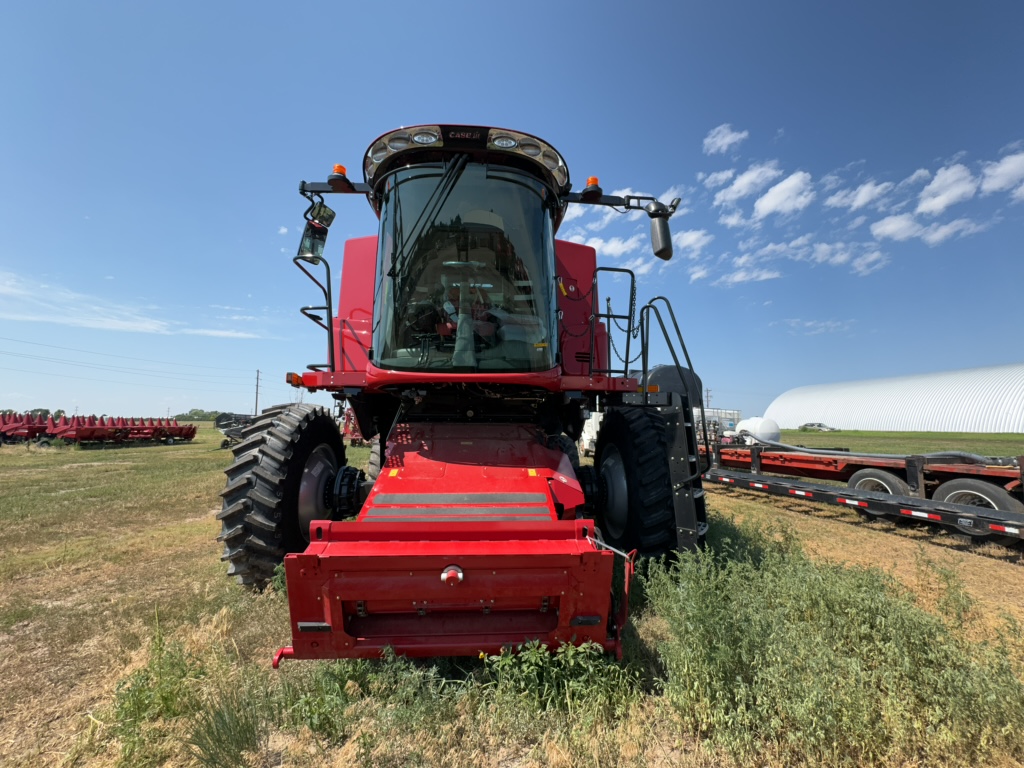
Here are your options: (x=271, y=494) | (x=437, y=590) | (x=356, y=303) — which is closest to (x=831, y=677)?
(x=437, y=590)

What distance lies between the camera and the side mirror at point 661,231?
3885mm

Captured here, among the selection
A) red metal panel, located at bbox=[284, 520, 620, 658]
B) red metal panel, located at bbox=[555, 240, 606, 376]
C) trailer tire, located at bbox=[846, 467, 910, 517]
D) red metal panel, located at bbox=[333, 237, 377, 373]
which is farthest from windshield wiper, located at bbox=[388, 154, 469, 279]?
trailer tire, located at bbox=[846, 467, 910, 517]

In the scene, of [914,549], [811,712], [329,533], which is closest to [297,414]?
[329,533]

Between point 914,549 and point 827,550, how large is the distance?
0.92m

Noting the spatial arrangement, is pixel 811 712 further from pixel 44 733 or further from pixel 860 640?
pixel 44 733

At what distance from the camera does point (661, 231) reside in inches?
153

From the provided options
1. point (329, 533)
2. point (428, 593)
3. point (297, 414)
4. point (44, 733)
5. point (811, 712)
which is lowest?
point (44, 733)

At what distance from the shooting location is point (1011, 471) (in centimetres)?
575

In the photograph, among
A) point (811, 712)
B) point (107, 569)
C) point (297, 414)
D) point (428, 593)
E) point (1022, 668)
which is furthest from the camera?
point (107, 569)

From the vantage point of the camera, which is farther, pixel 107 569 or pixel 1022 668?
pixel 107 569

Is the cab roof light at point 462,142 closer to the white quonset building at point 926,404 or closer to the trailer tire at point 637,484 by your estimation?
the trailer tire at point 637,484

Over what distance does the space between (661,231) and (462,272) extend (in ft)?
5.22

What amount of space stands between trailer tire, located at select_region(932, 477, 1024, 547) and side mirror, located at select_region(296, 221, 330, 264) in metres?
6.91

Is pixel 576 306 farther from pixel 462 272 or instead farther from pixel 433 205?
pixel 433 205
